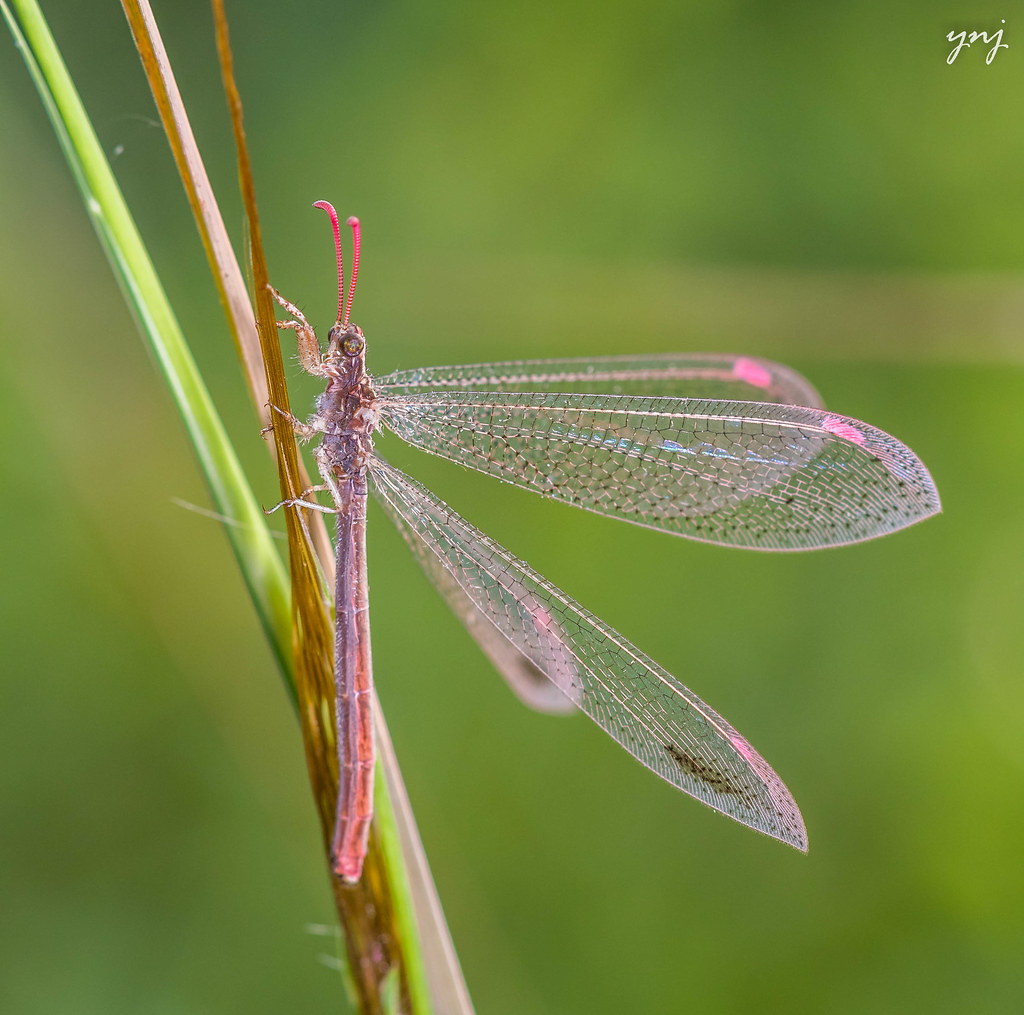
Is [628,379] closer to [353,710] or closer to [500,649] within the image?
[500,649]

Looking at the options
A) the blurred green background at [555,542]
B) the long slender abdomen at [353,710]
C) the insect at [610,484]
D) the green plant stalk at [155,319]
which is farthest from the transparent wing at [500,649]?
the blurred green background at [555,542]

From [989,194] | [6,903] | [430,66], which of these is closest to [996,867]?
[989,194]

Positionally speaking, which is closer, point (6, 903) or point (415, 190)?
point (6, 903)

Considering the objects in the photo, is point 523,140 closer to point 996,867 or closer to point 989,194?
point 989,194

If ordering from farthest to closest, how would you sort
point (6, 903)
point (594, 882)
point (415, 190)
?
point (415, 190) → point (594, 882) → point (6, 903)

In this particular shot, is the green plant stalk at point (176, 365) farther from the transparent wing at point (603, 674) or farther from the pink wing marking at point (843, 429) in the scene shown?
the pink wing marking at point (843, 429)

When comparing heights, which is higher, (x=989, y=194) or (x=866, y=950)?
(x=989, y=194)

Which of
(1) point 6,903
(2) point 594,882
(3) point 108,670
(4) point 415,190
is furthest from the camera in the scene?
(4) point 415,190
